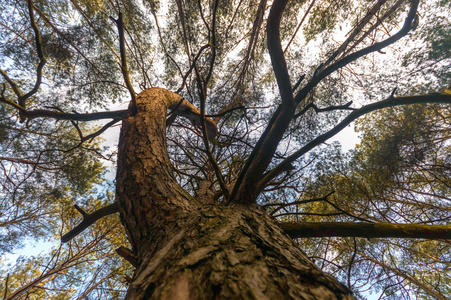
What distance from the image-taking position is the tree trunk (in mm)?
401

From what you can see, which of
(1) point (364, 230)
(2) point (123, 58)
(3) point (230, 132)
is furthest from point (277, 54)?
(3) point (230, 132)

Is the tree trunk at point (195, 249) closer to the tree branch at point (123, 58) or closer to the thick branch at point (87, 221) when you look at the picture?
the tree branch at point (123, 58)

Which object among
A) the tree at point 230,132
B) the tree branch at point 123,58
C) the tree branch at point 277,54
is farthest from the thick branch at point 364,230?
the tree branch at point 123,58

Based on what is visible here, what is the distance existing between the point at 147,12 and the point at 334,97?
4.00m

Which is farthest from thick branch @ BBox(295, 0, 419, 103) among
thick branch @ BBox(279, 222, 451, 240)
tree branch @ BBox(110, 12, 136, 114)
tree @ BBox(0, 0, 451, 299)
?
tree branch @ BBox(110, 12, 136, 114)

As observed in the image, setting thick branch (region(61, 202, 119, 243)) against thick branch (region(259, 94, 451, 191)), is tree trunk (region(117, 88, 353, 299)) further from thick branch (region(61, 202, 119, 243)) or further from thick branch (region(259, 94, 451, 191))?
thick branch (region(61, 202, 119, 243))

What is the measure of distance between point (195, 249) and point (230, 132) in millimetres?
2735

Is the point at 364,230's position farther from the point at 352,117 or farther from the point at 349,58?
the point at 349,58

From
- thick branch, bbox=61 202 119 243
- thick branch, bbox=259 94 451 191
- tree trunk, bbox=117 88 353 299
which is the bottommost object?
tree trunk, bbox=117 88 353 299

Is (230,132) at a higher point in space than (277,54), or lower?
higher

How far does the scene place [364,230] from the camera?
1015 mm

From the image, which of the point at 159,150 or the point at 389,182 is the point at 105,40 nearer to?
the point at 159,150

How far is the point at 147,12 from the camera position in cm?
312

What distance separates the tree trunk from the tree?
2cm
